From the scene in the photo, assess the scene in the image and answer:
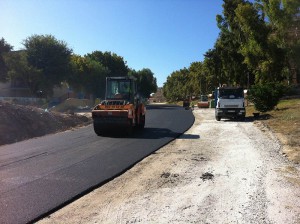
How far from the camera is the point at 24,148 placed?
1380cm

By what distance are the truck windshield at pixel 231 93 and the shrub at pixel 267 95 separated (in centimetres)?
180

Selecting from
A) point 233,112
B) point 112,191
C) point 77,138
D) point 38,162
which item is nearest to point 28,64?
point 233,112

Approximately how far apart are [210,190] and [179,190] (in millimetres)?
634

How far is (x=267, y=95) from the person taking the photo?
26.9 metres

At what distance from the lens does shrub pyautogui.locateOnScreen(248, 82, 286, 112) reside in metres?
26.5

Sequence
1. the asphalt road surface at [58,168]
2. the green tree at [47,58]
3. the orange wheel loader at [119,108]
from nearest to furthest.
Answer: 1. the asphalt road surface at [58,168]
2. the orange wheel loader at [119,108]
3. the green tree at [47,58]

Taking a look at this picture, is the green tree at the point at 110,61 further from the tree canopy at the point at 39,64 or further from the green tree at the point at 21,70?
the green tree at the point at 21,70

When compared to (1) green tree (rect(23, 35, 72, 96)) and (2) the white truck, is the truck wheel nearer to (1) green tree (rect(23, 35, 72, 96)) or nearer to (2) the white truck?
(2) the white truck

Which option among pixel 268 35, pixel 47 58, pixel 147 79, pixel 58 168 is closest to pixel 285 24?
pixel 268 35

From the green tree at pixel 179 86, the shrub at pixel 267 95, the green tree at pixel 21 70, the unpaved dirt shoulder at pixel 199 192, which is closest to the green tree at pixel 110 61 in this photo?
the green tree at pixel 179 86

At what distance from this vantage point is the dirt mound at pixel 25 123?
58.9 feet

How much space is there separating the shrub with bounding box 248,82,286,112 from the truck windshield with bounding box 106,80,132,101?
12.2m

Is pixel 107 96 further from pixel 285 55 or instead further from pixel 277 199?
pixel 285 55

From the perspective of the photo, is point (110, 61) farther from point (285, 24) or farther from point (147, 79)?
point (285, 24)
